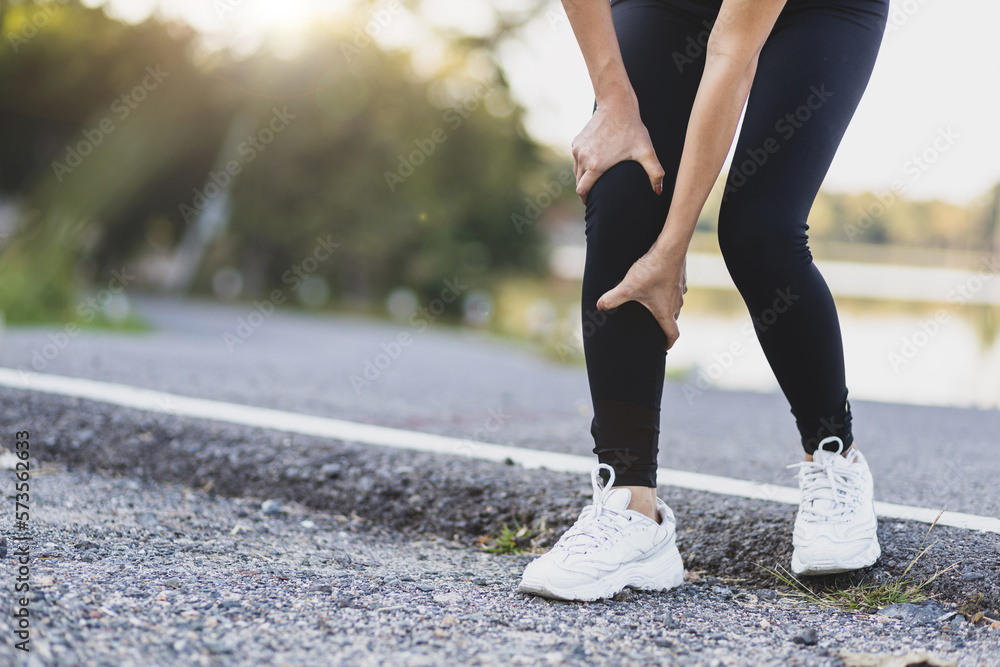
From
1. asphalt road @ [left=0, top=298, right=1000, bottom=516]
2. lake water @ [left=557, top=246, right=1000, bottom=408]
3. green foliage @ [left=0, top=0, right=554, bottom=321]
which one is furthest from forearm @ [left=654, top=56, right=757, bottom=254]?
green foliage @ [left=0, top=0, right=554, bottom=321]

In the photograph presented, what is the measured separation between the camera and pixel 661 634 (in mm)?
1155

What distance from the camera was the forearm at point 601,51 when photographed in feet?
4.51

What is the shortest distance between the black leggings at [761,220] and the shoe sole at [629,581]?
13 cm

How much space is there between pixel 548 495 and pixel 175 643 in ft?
3.11

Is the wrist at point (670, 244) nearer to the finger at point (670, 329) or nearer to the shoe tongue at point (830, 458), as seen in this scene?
the finger at point (670, 329)

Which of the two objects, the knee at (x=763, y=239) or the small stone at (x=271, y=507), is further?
the small stone at (x=271, y=507)

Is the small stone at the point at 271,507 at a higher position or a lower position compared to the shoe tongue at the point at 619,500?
lower

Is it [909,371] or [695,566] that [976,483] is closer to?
[695,566]

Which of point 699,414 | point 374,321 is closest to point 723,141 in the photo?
point 699,414

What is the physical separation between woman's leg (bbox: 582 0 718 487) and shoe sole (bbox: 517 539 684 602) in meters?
0.13

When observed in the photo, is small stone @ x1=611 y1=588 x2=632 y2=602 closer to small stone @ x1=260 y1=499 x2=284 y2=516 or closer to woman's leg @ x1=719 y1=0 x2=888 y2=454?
woman's leg @ x1=719 y1=0 x2=888 y2=454

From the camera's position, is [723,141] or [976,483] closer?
[723,141]

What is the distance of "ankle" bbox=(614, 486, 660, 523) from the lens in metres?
1.35

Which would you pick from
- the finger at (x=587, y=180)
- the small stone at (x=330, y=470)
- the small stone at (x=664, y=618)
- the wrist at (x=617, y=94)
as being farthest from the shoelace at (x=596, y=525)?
the small stone at (x=330, y=470)
